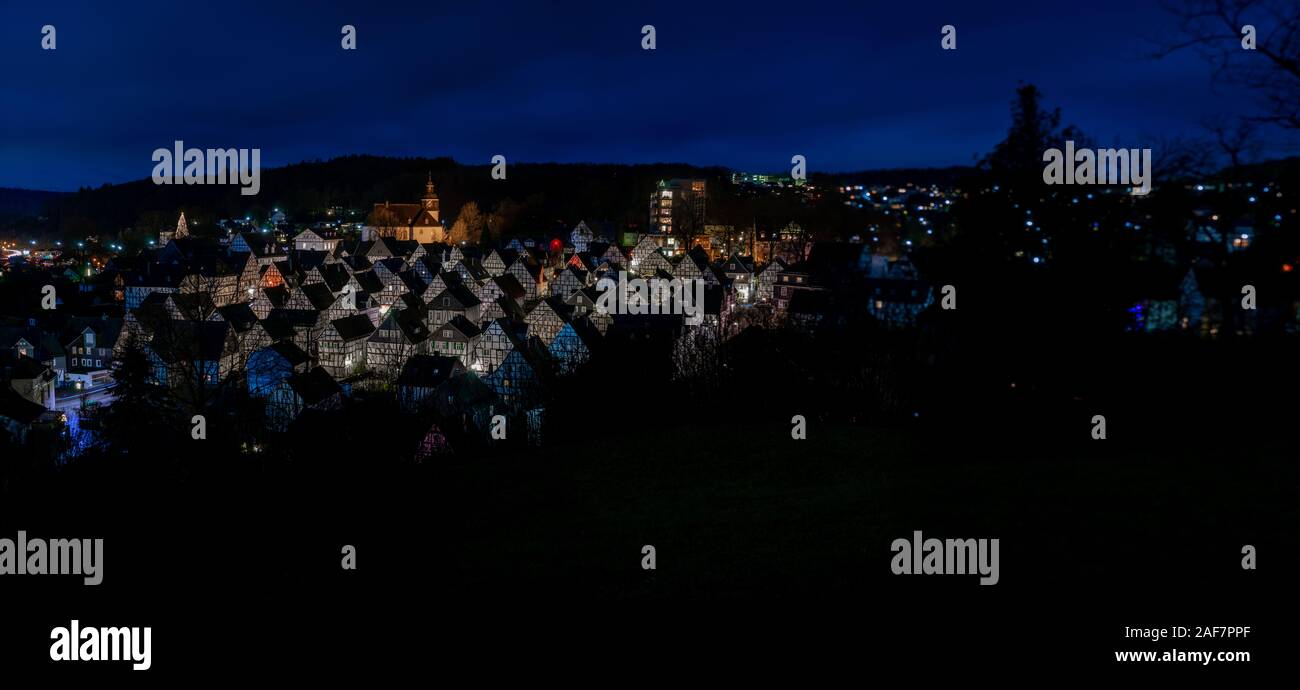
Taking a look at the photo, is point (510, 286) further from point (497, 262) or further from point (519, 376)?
point (519, 376)

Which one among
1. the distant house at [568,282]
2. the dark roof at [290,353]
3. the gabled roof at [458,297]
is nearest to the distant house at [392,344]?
the dark roof at [290,353]

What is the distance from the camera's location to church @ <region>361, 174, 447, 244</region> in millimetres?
82500

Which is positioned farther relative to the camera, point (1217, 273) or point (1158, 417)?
point (1217, 273)

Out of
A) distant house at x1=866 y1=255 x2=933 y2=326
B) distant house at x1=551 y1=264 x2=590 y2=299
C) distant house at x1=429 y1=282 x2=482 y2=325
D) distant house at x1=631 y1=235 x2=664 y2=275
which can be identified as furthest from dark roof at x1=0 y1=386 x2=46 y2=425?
distant house at x1=631 y1=235 x2=664 y2=275

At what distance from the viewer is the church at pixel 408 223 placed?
271 ft

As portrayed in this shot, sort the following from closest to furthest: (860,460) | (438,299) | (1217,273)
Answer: (860,460) → (1217,273) → (438,299)

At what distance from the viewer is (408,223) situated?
275ft

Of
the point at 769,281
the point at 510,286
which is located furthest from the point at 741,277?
the point at 510,286

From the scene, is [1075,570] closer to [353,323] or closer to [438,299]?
[353,323]

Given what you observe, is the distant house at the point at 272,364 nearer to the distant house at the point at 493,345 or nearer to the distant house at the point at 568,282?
the distant house at the point at 493,345

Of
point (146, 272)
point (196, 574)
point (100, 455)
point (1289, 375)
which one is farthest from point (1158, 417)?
point (146, 272)

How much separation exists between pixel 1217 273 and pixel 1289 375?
2.10 metres

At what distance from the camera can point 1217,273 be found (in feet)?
44.5
